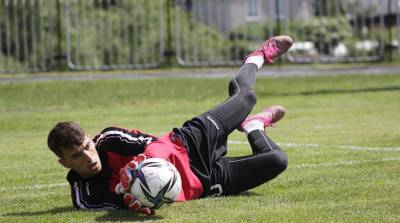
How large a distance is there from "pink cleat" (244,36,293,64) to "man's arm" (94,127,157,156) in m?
2.41

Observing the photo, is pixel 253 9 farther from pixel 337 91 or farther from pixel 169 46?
pixel 337 91

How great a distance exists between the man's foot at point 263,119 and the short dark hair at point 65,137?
2.11m

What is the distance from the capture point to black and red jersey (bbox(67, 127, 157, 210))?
7.22 meters

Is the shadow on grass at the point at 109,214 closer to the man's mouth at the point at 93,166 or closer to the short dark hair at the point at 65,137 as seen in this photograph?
the man's mouth at the point at 93,166

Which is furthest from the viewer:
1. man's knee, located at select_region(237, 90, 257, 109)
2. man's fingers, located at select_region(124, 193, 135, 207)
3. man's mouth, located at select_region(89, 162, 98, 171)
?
man's knee, located at select_region(237, 90, 257, 109)

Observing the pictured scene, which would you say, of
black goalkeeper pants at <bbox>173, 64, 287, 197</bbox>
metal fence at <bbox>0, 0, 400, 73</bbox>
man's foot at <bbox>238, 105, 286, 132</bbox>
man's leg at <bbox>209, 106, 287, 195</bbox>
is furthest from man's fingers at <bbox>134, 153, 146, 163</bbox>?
metal fence at <bbox>0, 0, 400, 73</bbox>

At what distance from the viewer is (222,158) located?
7.81 meters

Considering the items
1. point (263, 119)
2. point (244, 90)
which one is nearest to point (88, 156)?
point (244, 90)

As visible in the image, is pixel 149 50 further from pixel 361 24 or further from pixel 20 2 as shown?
pixel 361 24

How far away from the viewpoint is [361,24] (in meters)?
23.6

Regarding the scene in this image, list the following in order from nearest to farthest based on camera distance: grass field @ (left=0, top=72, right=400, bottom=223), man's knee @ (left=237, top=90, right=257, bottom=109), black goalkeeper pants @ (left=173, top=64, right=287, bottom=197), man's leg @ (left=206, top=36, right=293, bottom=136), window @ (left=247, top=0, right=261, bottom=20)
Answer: grass field @ (left=0, top=72, right=400, bottom=223) < black goalkeeper pants @ (left=173, top=64, right=287, bottom=197) < man's leg @ (left=206, top=36, right=293, bottom=136) < man's knee @ (left=237, top=90, right=257, bottom=109) < window @ (left=247, top=0, right=261, bottom=20)

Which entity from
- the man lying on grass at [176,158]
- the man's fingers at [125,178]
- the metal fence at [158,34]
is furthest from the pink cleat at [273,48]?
the metal fence at [158,34]

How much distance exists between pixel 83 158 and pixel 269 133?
6649 mm

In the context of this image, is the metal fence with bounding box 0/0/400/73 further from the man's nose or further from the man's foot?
the man's nose
